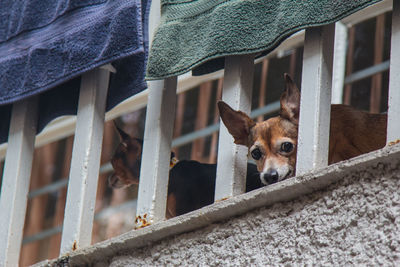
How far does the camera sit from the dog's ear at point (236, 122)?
290 cm

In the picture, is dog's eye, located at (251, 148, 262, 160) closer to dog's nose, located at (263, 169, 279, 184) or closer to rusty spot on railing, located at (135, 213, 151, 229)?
dog's nose, located at (263, 169, 279, 184)

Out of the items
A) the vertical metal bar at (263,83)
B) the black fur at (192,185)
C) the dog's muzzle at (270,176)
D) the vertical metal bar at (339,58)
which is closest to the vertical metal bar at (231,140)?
the dog's muzzle at (270,176)

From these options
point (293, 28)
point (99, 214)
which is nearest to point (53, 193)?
point (99, 214)

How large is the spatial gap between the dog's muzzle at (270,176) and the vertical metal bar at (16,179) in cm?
99

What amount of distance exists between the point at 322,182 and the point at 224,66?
27.0 inches

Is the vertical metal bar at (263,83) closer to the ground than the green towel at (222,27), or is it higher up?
higher up

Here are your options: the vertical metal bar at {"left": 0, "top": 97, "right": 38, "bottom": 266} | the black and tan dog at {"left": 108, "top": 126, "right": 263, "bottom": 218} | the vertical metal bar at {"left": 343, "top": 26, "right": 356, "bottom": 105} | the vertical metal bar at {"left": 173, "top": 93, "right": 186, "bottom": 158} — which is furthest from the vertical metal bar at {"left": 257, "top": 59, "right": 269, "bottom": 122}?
the vertical metal bar at {"left": 0, "top": 97, "right": 38, "bottom": 266}

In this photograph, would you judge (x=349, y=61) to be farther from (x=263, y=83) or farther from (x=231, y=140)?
(x=231, y=140)

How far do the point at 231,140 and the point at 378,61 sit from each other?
187cm

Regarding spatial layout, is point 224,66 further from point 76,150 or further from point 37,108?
point 37,108

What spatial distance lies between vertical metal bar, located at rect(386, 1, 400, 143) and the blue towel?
0.95 m

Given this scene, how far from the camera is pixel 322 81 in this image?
103 inches

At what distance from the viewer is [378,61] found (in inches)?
177

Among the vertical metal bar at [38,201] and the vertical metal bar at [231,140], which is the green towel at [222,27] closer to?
the vertical metal bar at [231,140]
